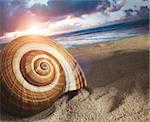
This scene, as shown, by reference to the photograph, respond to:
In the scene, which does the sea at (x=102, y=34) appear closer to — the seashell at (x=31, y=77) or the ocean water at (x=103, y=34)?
the ocean water at (x=103, y=34)

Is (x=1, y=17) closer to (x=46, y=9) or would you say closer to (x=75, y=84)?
(x=46, y=9)

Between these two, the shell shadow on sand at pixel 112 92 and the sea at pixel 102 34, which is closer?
the shell shadow on sand at pixel 112 92

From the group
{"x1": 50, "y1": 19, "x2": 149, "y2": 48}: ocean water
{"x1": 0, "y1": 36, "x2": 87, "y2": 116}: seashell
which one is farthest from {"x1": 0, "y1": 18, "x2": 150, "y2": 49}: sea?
{"x1": 0, "y1": 36, "x2": 87, "y2": 116}: seashell

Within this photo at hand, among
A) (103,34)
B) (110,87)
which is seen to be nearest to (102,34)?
(103,34)

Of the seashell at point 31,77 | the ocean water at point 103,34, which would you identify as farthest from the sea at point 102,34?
the seashell at point 31,77

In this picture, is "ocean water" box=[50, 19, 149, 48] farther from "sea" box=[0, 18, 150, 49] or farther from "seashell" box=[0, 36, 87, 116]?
"seashell" box=[0, 36, 87, 116]

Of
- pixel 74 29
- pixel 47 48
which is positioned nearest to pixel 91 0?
pixel 74 29

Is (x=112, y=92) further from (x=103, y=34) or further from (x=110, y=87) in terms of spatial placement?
(x=103, y=34)

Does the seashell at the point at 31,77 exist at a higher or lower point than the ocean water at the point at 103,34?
lower
